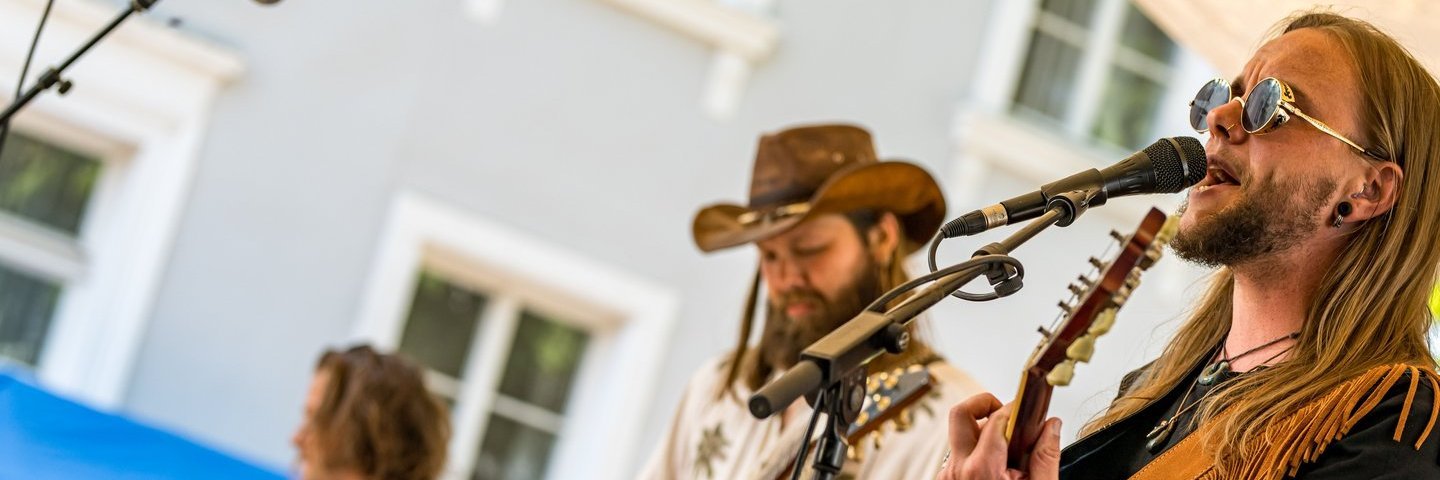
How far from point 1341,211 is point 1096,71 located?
490 cm

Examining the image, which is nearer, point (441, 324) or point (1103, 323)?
point (1103, 323)

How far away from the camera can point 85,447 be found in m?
4.18

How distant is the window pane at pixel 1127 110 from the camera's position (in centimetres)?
713

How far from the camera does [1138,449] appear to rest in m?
2.29

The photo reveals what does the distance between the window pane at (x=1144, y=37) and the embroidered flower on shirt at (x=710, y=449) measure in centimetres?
401

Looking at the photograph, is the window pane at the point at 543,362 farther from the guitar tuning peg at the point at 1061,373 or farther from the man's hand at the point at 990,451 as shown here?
the guitar tuning peg at the point at 1061,373

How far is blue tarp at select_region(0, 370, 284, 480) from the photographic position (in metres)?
4.08

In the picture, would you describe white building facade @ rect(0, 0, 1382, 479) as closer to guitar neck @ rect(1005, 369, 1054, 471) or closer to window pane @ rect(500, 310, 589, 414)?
window pane @ rect(500, 310, 589, 414)

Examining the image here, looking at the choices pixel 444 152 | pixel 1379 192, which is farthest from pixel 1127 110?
pixel 1379 192

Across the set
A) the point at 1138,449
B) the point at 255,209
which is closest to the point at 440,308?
the point at 255,209

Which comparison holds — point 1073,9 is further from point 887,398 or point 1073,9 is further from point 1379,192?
point 1379,192

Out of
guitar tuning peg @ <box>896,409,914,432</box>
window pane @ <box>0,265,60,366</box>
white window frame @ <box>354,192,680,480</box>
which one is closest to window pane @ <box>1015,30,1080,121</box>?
white window frame @ <box>354,192,680,480</box>

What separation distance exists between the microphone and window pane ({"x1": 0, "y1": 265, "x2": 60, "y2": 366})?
4538mm

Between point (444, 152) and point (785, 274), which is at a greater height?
point (444, 152)
